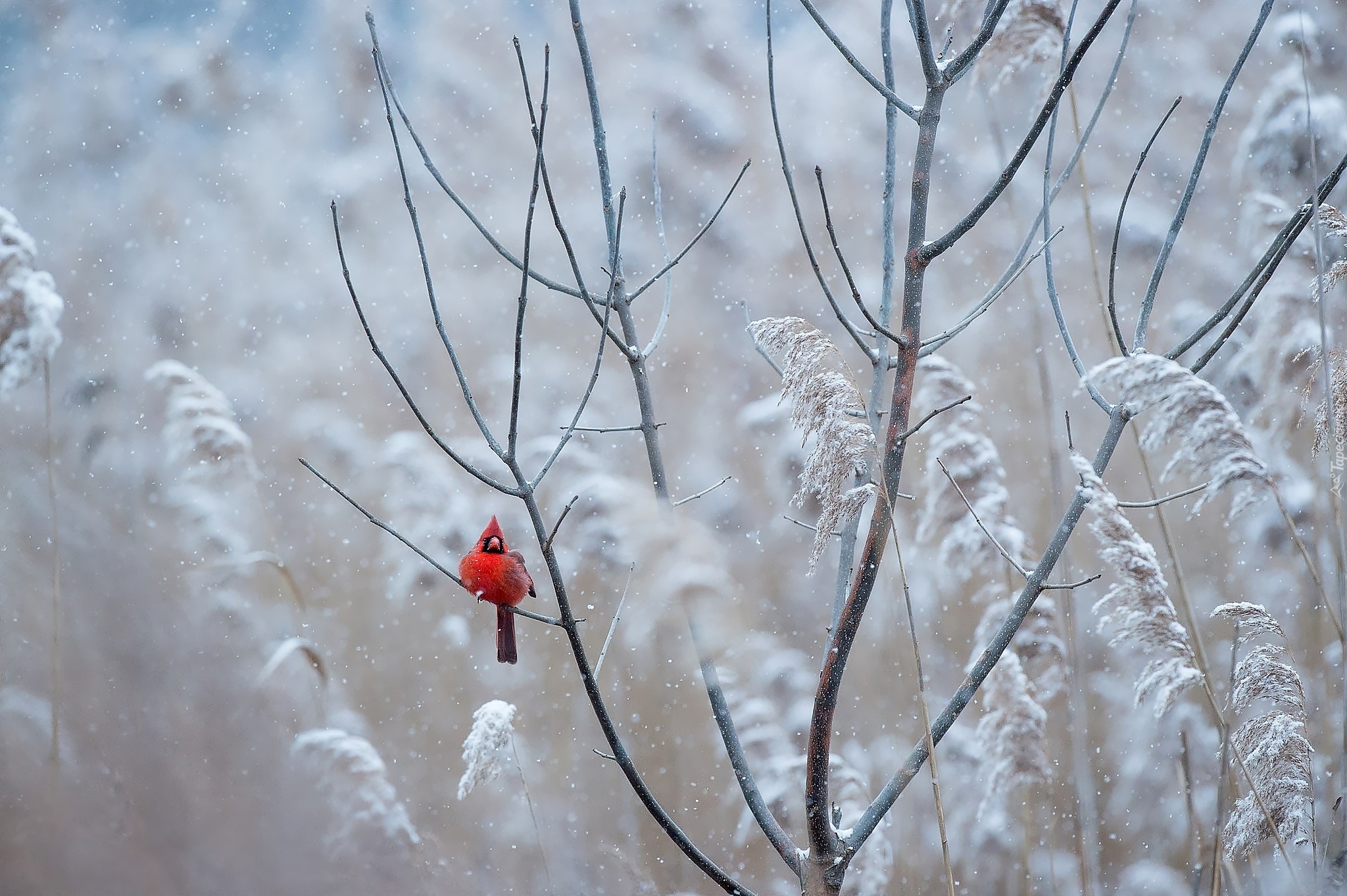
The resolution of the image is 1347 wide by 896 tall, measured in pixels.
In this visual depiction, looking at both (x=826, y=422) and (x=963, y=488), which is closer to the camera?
A: (x=826, y=422)

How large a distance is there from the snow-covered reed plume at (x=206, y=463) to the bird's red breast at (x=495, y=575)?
0.96m

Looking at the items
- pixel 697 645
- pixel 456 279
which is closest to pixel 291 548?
pixel 456 279

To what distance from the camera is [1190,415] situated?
63 centimetres

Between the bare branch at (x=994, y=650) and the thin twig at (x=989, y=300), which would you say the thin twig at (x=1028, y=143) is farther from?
the bare branch at (x=994, y=650)

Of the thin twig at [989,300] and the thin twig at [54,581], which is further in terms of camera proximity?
the thin twig at [54,581]

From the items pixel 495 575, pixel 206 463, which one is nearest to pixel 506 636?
pixel 495 575

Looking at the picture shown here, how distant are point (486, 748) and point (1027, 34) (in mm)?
1032

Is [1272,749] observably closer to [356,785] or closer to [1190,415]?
[1190,415]

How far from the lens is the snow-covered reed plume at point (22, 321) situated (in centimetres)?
146

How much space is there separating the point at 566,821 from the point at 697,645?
3.61 feet

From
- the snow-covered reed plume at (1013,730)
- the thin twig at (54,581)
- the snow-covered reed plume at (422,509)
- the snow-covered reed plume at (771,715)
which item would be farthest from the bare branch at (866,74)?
the thin twig at (54,581)

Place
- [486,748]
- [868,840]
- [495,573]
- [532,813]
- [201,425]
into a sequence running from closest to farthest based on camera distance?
[495,573] → [486,748] → [532,813] → [868,840] → [201,425]

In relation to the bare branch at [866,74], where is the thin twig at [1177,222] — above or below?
below

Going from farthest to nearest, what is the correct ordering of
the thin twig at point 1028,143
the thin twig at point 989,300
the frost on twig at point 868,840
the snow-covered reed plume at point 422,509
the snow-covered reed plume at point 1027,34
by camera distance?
the snow-covered reed plume at point 422,509 → the frost on twig at point 868,840 → the snow-covered reed plume at point 1027,34 → the thin twig at point 989,300 → the thin twig at point 1028,143
